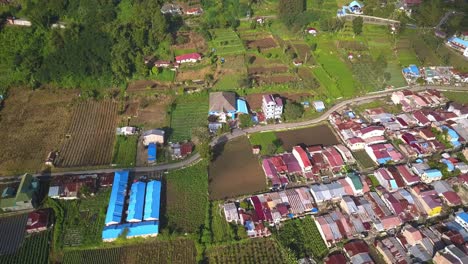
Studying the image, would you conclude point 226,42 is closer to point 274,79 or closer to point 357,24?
point 274,79

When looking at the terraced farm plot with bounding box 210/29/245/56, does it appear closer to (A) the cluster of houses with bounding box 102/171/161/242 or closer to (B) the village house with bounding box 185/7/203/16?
(B) the village house with bounding box 185/7/203/16

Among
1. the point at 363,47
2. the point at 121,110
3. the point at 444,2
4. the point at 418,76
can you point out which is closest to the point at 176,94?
the point at 121,110

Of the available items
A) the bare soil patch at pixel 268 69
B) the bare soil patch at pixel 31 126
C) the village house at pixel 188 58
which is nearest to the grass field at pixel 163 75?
the village house at pixel 188 58

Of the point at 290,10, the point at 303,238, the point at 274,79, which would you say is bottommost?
the point at 303,238

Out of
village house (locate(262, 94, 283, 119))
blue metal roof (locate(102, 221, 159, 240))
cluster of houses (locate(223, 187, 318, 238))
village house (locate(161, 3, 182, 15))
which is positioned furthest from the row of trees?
cluster of houses (locate(223, 187, 318, 238))

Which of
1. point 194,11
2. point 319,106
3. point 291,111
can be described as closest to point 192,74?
point 291,111

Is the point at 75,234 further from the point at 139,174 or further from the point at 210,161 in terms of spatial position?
the point at 210,161
